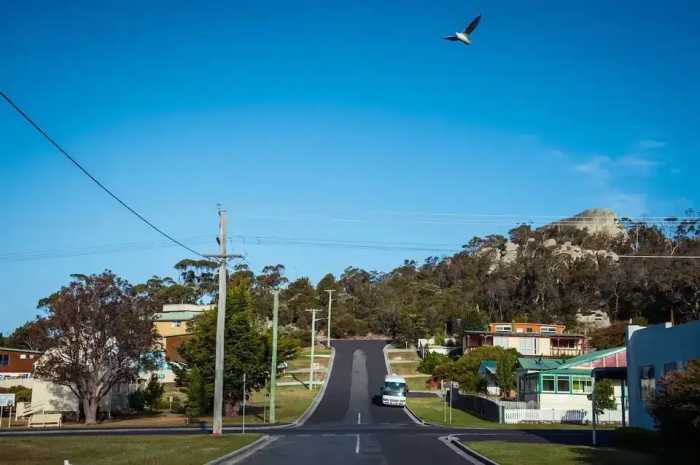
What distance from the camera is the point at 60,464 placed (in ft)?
70.6

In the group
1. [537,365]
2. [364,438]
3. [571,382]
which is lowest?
[364,438]

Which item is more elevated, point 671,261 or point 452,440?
point 671,261

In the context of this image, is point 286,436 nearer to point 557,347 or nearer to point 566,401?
point 566,401

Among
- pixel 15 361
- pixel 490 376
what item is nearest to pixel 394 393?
pixel 490 376

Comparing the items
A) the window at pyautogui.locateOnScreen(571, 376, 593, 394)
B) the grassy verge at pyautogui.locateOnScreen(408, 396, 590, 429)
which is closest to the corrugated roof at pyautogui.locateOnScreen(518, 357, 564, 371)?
the window at pyautogui.locateOnScreen(571, 376, 593, 394)

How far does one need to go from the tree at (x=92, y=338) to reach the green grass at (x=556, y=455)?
104ft

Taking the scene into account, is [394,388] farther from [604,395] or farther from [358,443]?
[358,443]

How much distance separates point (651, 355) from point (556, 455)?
14.9 meters

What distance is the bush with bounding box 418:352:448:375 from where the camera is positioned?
96.4 m

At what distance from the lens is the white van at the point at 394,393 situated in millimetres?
65188

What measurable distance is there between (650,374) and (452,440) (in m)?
11.9

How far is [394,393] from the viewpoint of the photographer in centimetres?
6525

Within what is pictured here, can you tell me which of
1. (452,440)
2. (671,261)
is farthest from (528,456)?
(671,261)

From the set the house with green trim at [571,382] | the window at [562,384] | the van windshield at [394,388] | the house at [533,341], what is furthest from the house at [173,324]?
the window at [562,384]
